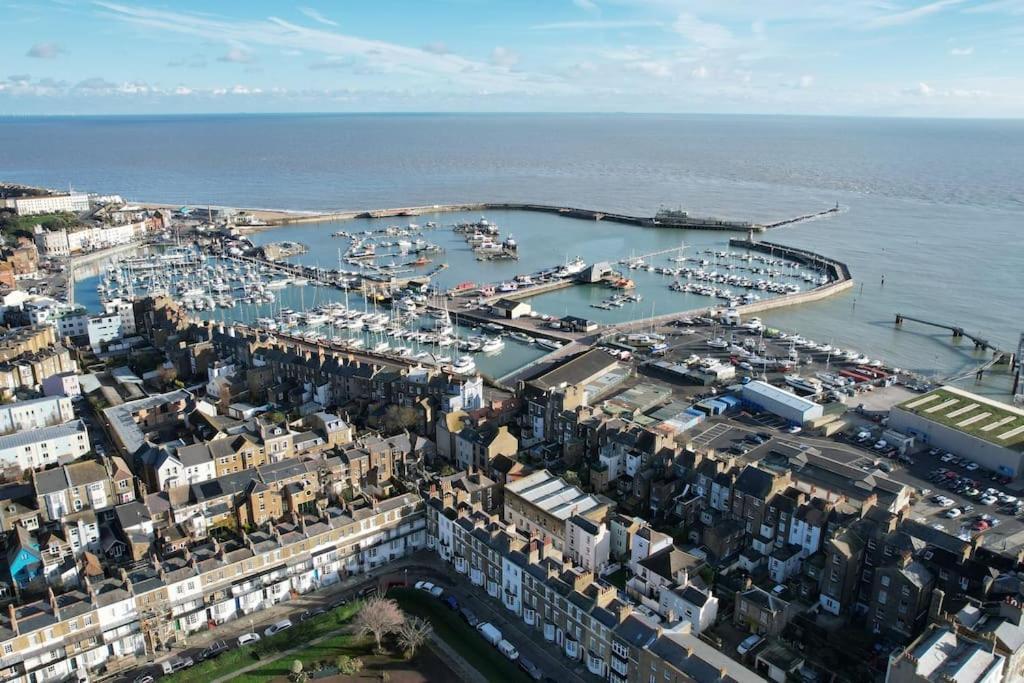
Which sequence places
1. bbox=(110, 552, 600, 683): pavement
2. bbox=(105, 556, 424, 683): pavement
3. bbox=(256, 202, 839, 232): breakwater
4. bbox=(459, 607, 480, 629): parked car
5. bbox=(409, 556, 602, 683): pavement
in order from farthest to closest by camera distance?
1. bbox=(256, 202, 839, 232): breakwater
2. bbox=(459, 607, 480, 629): parked car
3. bbox=(105, 556, 424, 683): pavement
4. bbox=(110, 552, 600, 683): pavement
5. bbox=(409, 556, 602, 683): pavement

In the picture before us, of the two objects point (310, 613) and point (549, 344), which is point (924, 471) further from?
point (310, 613)

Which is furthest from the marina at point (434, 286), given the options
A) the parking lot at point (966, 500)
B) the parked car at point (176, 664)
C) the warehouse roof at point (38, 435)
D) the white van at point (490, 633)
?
the parked car at point (176, 664)

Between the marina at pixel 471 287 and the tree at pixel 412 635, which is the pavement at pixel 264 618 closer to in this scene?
the tree at pixel 412 635

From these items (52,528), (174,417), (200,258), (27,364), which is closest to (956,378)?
(174,417)

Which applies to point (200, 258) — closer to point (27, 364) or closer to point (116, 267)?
point (116, 267)

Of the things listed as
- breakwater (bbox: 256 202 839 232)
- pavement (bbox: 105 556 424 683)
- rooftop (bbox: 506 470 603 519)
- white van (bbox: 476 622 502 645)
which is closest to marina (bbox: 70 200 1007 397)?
breakwater (bbox: 256 202 839 232)

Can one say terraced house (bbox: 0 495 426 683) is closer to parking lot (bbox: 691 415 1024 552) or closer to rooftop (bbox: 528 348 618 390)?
rooftop (bbox: 528 348 618 390)
